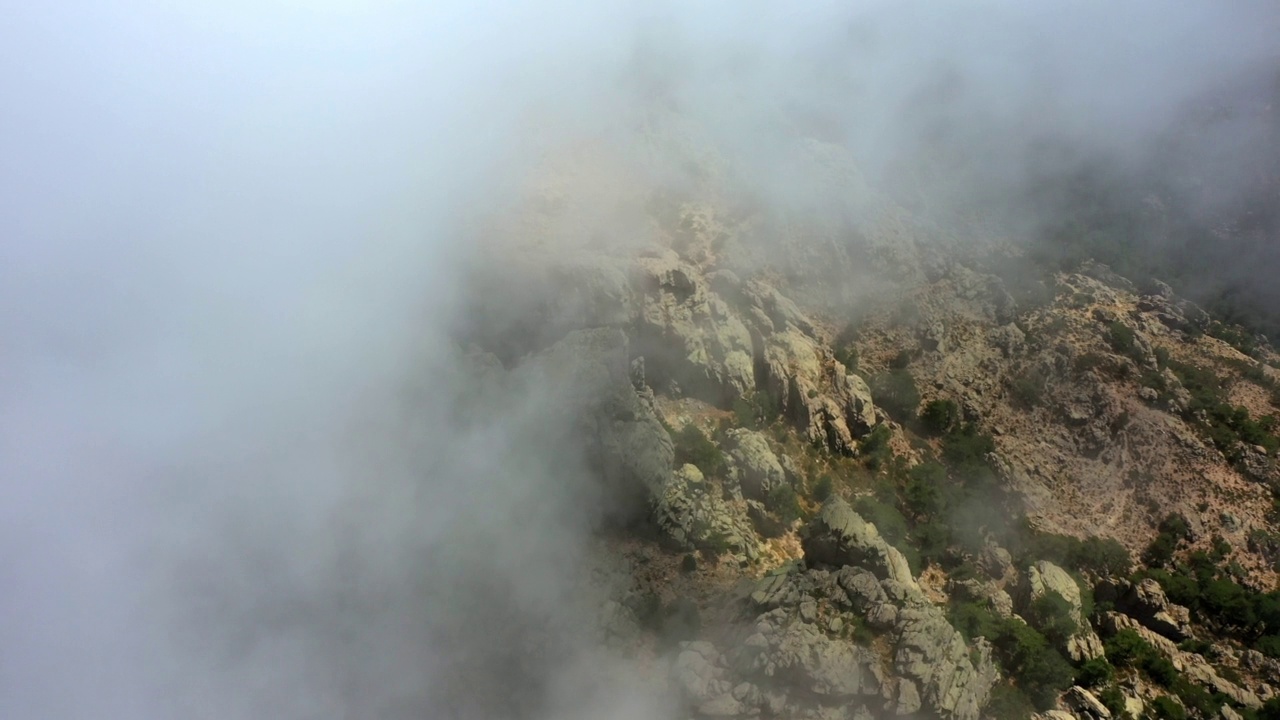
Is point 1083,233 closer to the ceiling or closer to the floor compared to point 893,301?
closer to the ceiling

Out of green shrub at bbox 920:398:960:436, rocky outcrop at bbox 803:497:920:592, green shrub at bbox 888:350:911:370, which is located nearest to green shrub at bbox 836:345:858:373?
green shrub at bbox 888:350:911:370

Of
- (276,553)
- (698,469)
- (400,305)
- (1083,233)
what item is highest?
(1083,233)

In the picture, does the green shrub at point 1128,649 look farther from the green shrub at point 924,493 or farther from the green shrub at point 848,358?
the green shrub at point 848,358

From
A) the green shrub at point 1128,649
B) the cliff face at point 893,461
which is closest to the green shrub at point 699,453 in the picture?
the cliff face at point 893,461

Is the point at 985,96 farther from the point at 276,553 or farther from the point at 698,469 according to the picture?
the point at 276,553

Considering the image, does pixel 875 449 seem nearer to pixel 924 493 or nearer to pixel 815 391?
pixel 924 493

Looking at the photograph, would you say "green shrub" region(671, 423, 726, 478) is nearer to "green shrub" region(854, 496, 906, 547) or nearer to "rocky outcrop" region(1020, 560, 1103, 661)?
"green shrub" region(854, 496, 906, 547)

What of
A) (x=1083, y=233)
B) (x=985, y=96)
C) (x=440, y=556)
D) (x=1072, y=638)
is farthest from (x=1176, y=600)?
(x=985, y=96)
